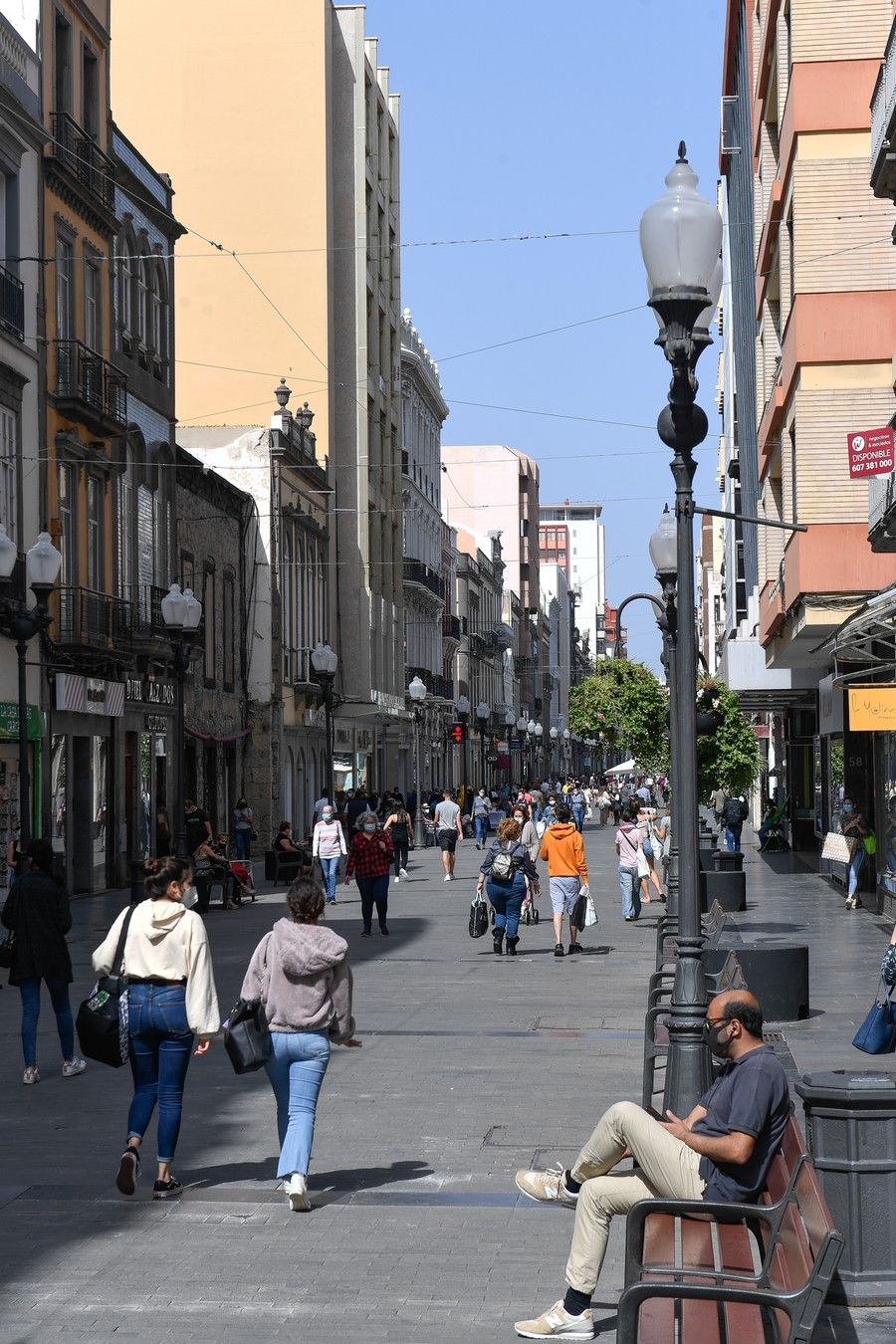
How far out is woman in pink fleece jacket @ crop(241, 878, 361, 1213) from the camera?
349 inches

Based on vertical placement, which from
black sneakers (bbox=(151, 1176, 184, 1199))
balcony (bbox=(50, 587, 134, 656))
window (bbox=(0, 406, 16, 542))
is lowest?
black sneakers (bbox=(151, 1176, 184, 1199))

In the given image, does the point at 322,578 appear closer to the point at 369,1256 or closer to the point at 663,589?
the point at 663,589

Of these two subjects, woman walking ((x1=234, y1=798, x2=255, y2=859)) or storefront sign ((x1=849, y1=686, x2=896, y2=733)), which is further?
woman walking ((x1=234, y1=798, x2=255, y2=859))

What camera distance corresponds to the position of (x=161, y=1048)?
929cm

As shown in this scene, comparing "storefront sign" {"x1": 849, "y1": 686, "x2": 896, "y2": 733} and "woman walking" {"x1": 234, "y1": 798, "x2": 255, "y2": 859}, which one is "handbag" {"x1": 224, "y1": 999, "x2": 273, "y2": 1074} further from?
"woman walking" {"x1": 234, "y1": 798, "x2": 255, "y2": 859}

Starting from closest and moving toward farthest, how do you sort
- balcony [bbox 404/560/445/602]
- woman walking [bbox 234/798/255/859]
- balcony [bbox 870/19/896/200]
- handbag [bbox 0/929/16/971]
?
handbag [bbox 0/929/16/971] < balcony [bbox 870/19/896/200] < woman walking [bbox 234/798/255/859] < balcony [bbox 404/560/445/602]

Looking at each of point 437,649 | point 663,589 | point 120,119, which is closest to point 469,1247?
point 663,589

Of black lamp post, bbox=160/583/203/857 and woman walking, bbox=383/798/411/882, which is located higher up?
black lamp post, bbox=160/583/203/857

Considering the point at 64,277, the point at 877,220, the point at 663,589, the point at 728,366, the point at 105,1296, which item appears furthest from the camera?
the point at 728,366

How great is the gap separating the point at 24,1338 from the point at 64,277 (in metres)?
25.5

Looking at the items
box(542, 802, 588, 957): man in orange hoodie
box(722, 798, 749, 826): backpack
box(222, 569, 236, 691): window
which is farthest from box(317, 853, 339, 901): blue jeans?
box(722, 798, 749, 826): backpack

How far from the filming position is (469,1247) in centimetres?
808

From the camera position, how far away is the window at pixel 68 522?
29.8 metres

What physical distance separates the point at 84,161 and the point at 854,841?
16.4 metres
